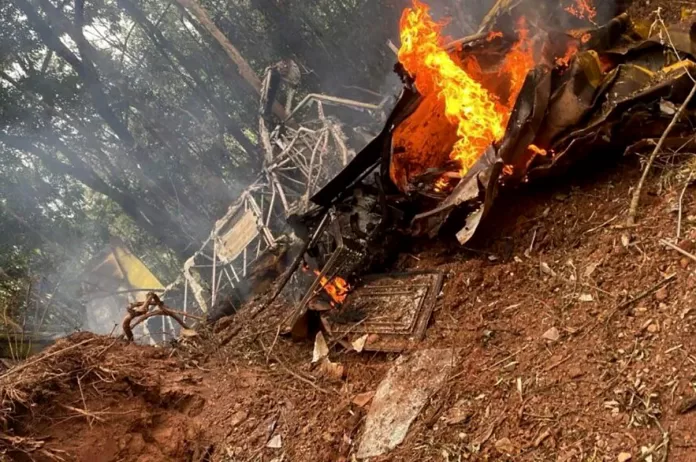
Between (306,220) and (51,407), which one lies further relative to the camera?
(306,220)

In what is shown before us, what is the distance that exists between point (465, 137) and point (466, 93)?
0.52 meters

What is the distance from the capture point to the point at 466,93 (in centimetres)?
596

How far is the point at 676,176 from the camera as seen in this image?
166 inches

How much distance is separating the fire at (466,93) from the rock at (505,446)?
3.23m

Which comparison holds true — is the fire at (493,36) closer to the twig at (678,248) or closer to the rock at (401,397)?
the twig at (678,248)

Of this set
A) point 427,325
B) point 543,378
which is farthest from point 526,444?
point 427,325

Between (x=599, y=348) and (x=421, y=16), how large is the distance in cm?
528

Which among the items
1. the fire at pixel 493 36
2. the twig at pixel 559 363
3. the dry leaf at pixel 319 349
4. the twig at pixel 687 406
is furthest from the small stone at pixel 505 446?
the fire at pixel 493 36

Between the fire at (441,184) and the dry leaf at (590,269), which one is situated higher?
the fire at (441,184)

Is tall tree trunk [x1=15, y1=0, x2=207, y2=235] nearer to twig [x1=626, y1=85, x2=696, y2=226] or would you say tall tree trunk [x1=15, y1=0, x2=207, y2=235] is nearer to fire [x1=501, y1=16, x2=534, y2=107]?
fire [x1=501, y1=16, x2=534, y2=107]

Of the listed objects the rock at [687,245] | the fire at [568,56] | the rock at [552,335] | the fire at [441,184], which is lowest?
the rock at [687,245]

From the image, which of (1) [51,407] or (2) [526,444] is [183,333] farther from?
(2) [526,444]

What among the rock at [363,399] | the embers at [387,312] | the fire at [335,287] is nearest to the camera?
the rock at [363,399]

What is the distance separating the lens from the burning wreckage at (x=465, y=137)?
184 inches
